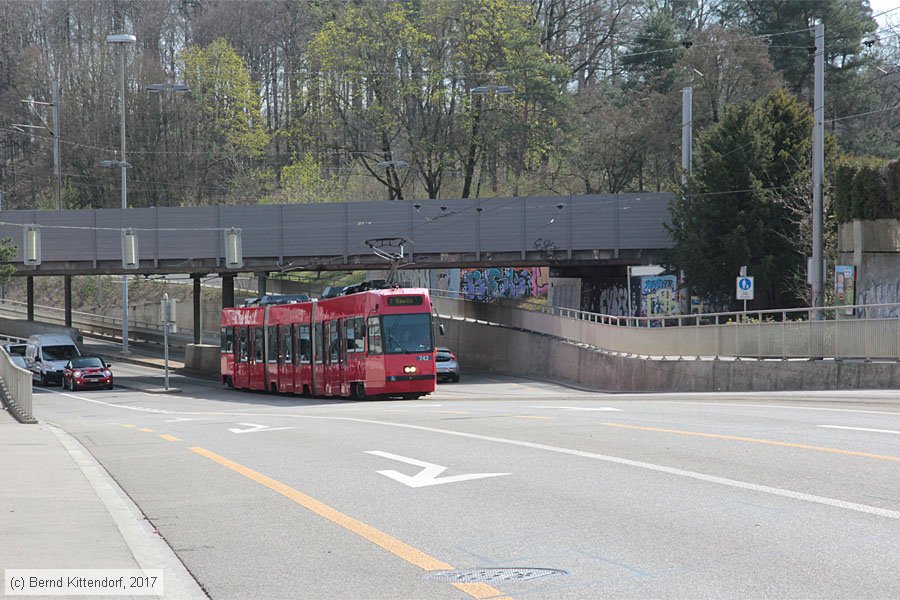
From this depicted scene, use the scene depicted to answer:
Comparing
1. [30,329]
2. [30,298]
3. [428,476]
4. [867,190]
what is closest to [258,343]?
[867,190]

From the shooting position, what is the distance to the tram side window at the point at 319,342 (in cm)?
3616

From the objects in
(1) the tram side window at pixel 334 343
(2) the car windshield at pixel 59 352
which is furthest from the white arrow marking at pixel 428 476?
(2) the car windshield at pixel 59 352

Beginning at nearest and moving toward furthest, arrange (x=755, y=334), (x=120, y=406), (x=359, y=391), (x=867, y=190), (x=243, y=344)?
(x=755, y=334)
(x=359, y=391)
(x=867, y=190)
(x=120, y=406)
(x=243, y=344)

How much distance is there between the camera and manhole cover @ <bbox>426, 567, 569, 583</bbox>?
7512mm

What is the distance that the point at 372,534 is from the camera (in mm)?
9227

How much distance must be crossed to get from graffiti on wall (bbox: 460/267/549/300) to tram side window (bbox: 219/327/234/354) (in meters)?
23.8

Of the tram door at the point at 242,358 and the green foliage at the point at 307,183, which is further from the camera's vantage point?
the green foliage at the point at 307,183

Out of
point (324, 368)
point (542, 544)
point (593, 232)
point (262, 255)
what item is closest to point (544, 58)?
point (593, 232)

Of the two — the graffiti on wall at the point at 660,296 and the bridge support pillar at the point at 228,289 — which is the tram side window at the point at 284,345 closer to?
the graffiti on wall at the point at 660,296

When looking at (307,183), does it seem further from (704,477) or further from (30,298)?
(704,477)

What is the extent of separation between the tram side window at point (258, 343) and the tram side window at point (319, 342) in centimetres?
677

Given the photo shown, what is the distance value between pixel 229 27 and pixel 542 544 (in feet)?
301

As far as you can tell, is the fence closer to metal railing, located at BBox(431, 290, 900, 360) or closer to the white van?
metal railing, located at BBox(431, 290, 900, 360)

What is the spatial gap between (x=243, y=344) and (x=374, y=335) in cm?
1447
